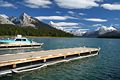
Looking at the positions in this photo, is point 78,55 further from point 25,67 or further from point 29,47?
point 29,47

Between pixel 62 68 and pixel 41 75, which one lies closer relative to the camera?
pixel 41 75

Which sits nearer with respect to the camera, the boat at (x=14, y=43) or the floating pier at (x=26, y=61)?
the floating pier at (x=26, y=61)

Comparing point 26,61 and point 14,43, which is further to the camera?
point 14,43

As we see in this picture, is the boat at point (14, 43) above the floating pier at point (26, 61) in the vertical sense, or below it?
above

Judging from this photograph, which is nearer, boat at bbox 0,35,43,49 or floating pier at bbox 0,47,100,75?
floating pier at bbox 0,47,100,75

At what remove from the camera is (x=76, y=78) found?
1195 inches

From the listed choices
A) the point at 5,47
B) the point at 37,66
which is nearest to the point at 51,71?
the point at 37,66

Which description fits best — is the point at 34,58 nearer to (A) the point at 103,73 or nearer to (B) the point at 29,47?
(A) the point at 103,73

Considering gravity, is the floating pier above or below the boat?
below

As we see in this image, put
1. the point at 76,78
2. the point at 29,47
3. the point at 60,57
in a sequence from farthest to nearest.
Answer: the point at 29,47
the point at 60,57
the point at 76,78

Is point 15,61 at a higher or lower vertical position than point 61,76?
higher

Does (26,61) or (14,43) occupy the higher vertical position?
(14,43)

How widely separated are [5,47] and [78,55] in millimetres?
30562

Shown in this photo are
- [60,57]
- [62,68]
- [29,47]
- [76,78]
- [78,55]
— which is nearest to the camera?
[76,78]
